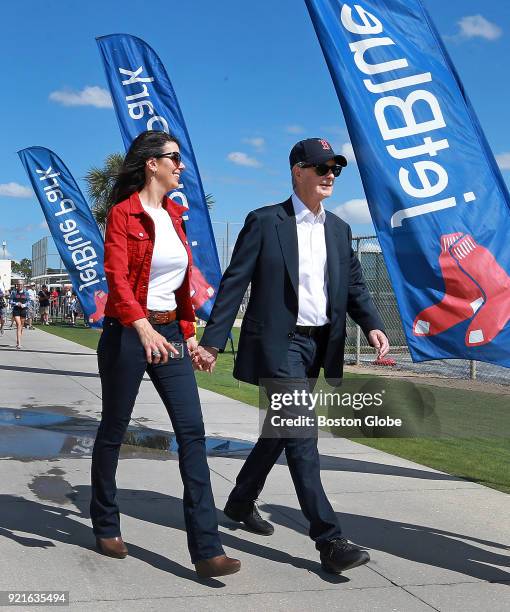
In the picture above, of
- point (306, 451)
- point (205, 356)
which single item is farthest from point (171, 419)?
point (306, 451)

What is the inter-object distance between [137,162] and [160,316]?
0.82 metres

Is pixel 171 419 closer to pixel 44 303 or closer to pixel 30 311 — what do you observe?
pixel 30 311

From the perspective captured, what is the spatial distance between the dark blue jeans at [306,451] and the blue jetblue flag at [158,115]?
748 centimetres

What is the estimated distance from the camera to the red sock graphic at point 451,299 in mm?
5297

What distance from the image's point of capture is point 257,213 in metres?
4.31

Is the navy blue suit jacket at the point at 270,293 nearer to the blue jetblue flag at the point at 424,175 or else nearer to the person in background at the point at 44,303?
the blue jetblue flag at the point at 424,175

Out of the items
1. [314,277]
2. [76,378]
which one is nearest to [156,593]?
[314,277]

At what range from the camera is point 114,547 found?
4.23m

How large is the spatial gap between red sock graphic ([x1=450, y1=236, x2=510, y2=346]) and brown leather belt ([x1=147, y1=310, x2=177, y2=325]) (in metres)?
2.00

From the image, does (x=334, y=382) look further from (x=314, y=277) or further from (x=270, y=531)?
(x=270, y=531)

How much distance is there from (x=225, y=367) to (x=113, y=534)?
1222 cm

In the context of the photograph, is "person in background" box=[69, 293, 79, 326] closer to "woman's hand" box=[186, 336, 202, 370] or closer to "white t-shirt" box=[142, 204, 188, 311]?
"woman's hand" box=[186, 336, 202, 370]

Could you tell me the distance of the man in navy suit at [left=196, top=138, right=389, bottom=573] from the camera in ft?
13.7

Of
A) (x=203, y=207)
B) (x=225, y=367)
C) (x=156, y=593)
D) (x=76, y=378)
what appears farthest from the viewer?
(x=225, y=367)
